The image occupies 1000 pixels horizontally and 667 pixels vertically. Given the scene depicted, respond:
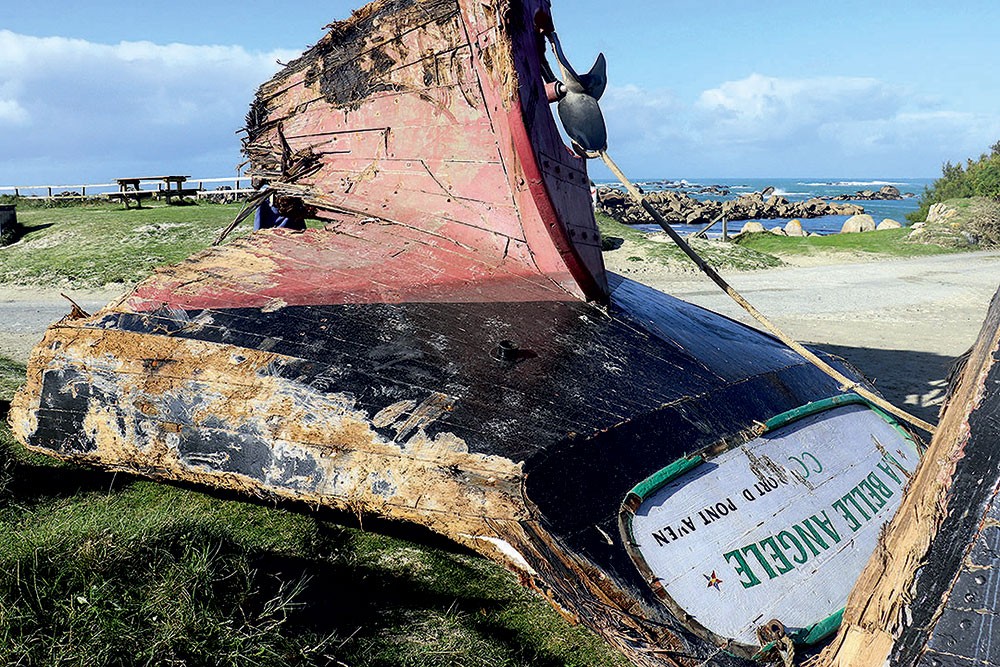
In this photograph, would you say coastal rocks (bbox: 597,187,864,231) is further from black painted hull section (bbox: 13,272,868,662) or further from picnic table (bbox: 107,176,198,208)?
black painted hull section (bbox: 13,272,868,662)

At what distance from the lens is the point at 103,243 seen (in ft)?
45.6

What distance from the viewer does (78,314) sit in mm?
3689

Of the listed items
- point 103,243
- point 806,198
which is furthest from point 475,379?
point 806,198

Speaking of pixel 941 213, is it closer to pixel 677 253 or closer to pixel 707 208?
pixel 677 253

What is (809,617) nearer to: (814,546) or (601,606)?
(814,546)

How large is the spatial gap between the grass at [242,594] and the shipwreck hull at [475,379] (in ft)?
1.02

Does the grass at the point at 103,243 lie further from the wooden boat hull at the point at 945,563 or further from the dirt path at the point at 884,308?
the wooden boat hull at the point at 945,563

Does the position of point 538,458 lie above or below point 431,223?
below

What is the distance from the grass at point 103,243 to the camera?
1187 centimetres

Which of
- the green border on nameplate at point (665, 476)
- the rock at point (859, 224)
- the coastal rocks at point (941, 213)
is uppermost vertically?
the coastal rocks at point (941, 213)

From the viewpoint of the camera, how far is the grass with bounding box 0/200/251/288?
11.9 metres

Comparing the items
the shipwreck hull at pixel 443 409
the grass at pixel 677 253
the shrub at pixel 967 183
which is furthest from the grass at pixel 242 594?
the shrub at pixel 967 183

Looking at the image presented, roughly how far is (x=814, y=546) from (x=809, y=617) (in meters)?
0.32

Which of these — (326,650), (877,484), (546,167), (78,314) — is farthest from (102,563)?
(877,484)
